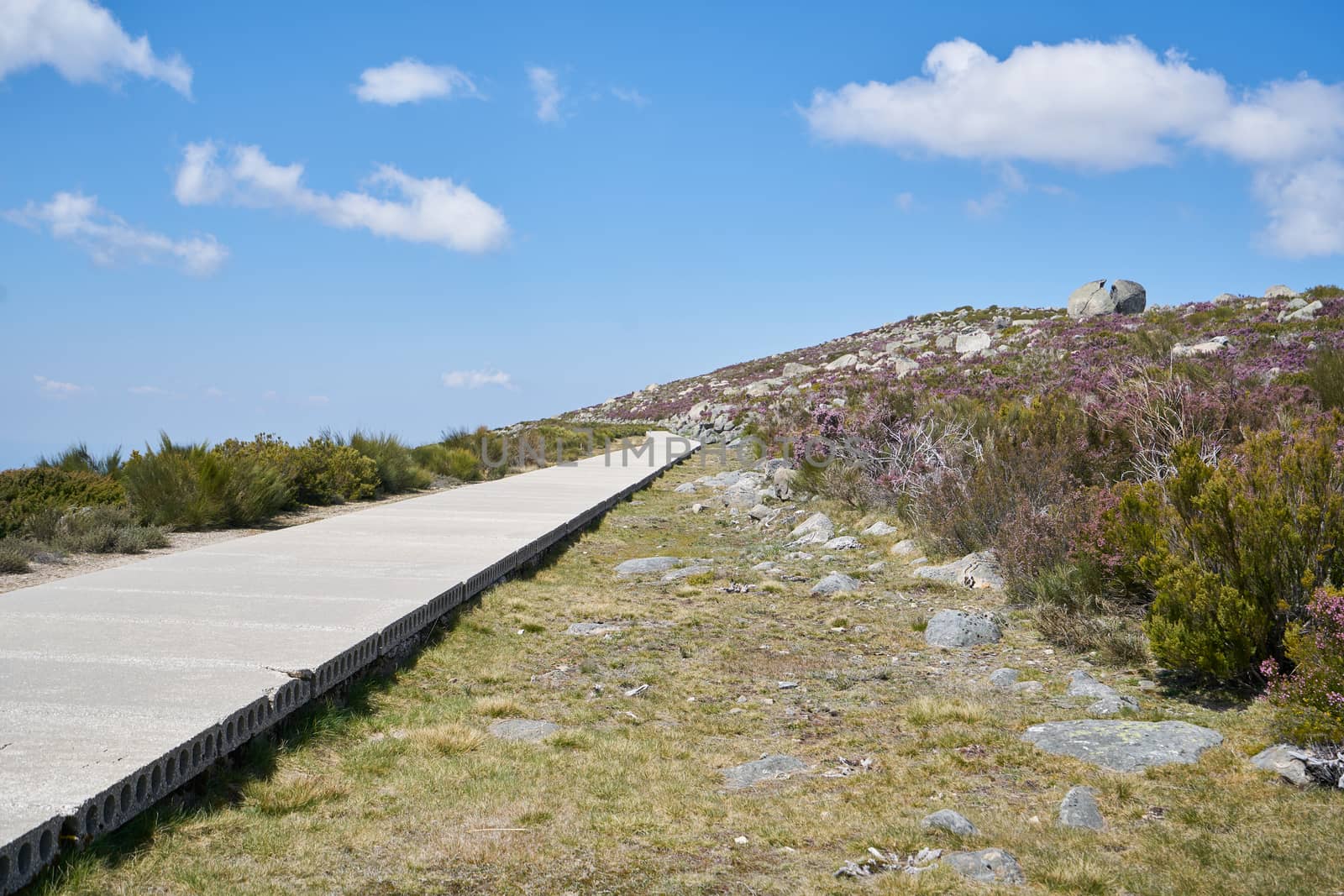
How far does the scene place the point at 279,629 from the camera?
17.5 ft

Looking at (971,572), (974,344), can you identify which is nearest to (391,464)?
(971,572)

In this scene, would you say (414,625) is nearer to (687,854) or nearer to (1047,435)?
(687,854)

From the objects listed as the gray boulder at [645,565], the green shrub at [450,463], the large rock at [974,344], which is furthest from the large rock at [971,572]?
the large rock at [974,344]

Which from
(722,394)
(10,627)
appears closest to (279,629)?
(10,627)

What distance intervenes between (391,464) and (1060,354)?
17.0 metres

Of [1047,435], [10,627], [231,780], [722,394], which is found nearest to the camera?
[231,780]

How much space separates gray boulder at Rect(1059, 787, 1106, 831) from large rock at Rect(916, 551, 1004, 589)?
4.22 metres

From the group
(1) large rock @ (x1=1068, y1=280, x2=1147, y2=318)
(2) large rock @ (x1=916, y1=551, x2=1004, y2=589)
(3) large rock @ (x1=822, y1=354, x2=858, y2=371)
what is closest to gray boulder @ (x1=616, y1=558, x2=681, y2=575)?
(2) large rock @ (x1=916, y1=551, x2=1004, y2=589)

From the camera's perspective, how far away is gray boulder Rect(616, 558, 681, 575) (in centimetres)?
984

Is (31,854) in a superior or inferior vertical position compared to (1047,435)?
inferior

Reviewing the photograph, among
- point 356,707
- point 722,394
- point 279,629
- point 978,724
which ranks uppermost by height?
point 722,394

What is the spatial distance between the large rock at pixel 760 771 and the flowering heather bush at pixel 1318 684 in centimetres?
215

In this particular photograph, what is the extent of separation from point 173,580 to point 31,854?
4.18 metres

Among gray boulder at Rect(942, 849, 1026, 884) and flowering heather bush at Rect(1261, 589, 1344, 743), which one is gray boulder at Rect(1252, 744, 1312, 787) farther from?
gray boulder at Rect(942, 849, 1026, 884)
